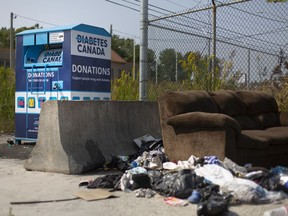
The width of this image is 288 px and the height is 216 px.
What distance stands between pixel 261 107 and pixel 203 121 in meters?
2.28

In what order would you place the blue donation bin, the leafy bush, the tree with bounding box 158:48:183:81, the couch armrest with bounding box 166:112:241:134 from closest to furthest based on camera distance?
the couch armrest with bounding box 166:112:241:134, the blue donation bin, the tree with bounding box 158:48:183:81, the leafy bush

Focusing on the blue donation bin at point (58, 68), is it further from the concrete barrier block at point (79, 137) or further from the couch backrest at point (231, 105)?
the couch backrest at point (231, 105)

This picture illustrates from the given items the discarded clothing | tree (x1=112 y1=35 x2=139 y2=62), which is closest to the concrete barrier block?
the discarded clothing

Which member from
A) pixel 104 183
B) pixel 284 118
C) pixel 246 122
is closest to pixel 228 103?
pixel 246 122

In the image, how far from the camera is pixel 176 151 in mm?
6074

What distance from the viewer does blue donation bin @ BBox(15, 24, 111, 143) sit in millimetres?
8109

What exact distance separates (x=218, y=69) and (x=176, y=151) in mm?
2755

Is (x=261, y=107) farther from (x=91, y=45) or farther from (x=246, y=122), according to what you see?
(x=91, y=45)

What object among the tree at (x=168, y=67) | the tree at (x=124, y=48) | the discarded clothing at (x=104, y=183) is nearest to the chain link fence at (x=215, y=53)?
the tree at (x=168, y=67)

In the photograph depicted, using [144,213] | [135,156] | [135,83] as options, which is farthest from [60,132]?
[135,83]

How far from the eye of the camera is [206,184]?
4457mm

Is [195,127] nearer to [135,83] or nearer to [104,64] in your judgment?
[104,64]

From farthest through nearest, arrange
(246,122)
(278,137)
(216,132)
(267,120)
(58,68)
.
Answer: (58,68) < (267,120) < (246,122) < (278,137) < (216,132)

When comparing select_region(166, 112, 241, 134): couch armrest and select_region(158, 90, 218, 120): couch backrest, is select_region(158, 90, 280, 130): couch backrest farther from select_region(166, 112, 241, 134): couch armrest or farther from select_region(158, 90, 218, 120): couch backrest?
select_region(166, 112, 241, 134): couch armrest
